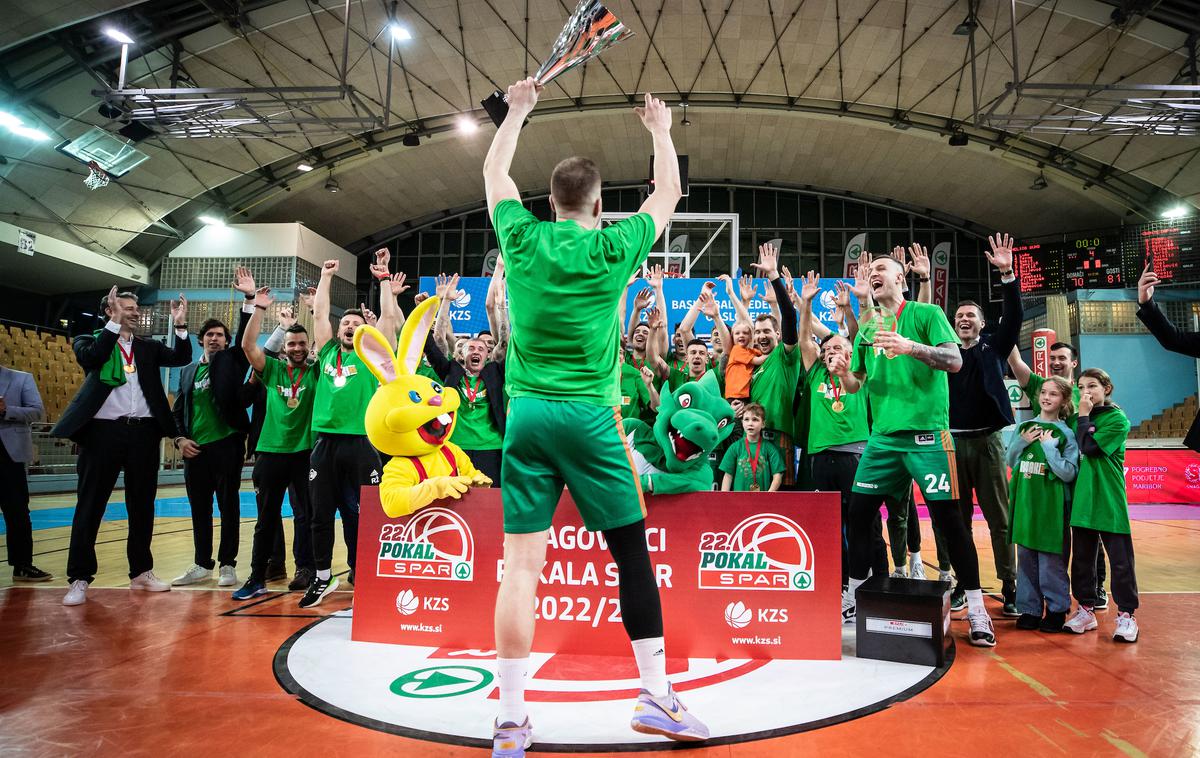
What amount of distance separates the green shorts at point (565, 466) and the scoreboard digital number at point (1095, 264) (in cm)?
2236

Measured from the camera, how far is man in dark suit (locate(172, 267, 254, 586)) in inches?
196

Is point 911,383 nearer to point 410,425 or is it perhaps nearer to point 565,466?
point 565,466

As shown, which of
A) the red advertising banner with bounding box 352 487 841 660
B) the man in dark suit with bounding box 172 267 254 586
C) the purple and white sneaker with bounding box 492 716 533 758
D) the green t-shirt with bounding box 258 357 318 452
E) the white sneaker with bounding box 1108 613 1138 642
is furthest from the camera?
the man in dark suit with bounding box 172 267 254 586

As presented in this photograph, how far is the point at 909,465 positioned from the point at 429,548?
2519 millimetres

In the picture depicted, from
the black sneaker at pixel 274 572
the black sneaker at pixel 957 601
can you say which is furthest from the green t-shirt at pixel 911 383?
the black sneaker at pixel 274 572

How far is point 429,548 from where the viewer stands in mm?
3529

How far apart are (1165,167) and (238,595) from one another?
907 inches

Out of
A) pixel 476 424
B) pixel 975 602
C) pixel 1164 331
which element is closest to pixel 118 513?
pixel 476 424

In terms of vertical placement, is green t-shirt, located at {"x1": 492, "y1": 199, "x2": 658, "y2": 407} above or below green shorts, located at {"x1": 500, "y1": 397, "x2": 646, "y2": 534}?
above

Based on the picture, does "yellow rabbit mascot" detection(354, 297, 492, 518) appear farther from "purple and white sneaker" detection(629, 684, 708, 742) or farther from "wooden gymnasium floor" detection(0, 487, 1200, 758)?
"purple and white sneaker" detection(629, 684, 708, 742)

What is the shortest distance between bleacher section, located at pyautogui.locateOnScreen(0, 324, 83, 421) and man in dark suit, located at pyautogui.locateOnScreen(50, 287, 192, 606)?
12.5 m

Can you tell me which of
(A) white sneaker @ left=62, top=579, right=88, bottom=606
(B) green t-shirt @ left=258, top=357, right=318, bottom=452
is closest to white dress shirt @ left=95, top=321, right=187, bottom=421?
(B) green t-shirt @ left=258, top=357, right=318, bottom=452

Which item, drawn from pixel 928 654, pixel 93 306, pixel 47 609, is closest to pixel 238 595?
pixel 47 609

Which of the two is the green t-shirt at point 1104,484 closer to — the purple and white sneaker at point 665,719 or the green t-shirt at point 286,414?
the purple and white sneaker at point 665,719
